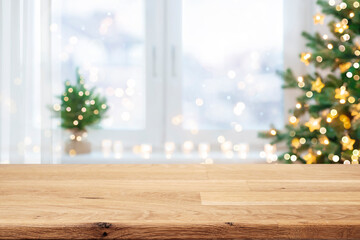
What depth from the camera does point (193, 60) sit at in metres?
2.63

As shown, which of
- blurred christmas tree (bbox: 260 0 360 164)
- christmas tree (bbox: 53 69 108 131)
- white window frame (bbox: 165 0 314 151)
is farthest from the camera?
white window frame (bbox: 165 0 314 151)

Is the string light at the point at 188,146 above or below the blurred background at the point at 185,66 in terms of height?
below

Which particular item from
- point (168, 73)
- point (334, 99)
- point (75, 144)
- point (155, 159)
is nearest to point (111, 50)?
point (168, 73)

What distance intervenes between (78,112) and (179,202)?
71.2 inches

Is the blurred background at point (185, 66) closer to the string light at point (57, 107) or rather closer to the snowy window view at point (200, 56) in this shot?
the snowy window view at point (200, 56)

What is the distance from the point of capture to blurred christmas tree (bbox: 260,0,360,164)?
1.99 metres

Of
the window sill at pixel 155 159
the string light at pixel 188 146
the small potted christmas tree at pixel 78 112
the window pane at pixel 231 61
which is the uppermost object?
the window pane at pixel 231 61

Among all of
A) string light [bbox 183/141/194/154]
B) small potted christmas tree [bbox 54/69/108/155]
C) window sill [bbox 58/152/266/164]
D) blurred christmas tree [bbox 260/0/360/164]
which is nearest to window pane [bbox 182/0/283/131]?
string light [bbox 183/141/194/154]

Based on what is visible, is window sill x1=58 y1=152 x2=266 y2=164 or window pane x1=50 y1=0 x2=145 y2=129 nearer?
window sill x1=58 y1=152 x2=266 y2=164

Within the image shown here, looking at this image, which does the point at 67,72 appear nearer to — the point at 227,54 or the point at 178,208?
the point at 227,54

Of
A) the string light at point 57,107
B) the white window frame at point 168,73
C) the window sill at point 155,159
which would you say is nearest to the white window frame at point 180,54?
the white window frame at point 168,73

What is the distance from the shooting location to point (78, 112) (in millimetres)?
2410

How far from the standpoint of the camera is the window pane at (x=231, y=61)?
2604mm

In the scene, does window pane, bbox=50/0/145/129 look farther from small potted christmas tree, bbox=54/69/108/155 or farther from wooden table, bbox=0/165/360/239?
wooden table, bbox=0/165/360/239
